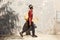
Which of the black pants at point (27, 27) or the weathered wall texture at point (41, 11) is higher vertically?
the weathered wall texture at point (41, 11)

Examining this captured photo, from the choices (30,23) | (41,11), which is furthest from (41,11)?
(30,23)

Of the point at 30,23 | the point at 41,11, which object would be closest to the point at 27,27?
the point at 30,23

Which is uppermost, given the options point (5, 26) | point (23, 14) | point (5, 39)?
point (23, 14)

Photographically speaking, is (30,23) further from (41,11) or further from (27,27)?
(41,11)

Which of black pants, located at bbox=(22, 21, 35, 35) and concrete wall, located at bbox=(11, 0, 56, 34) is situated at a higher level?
concrete wall, located at bbox=(11, 0, 56, 34)

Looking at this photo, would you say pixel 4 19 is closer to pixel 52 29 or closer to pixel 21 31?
pixel 21 31

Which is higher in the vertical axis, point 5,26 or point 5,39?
point 5,26

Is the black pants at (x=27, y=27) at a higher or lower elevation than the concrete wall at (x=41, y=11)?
lower

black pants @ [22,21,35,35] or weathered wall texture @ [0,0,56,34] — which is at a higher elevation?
weathered wall texture @ [0,0,56,34]

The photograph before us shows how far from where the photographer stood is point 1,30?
61.3 inches

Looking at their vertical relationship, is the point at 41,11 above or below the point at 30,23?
above

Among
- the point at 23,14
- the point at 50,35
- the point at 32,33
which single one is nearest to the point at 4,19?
the point at 23,14

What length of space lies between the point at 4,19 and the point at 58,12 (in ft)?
1.62

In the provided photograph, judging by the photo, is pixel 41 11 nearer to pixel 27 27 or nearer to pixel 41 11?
pixel 41 11
